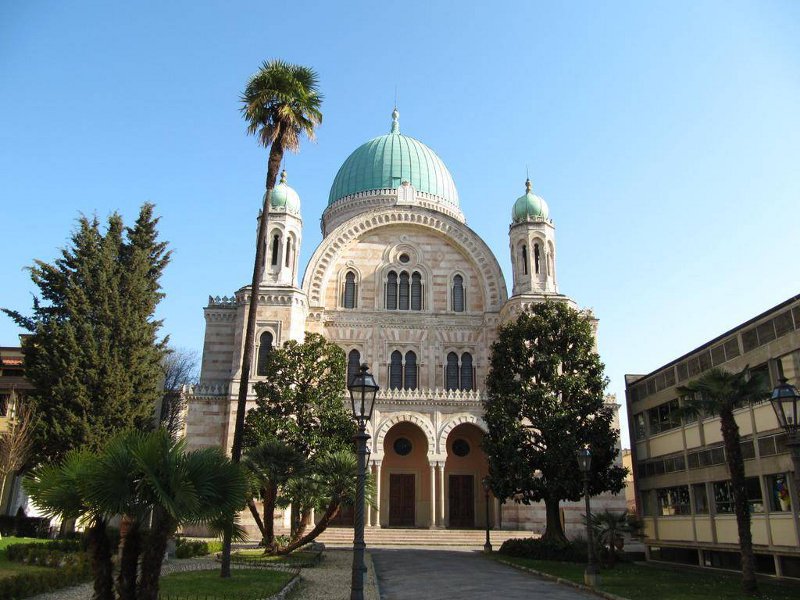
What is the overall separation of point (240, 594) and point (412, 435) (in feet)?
75.9

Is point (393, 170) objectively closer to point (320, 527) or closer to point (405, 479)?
point (405, 479)

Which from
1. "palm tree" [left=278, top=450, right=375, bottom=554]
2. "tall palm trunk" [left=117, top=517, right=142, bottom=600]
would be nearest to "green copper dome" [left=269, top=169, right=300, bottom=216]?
"palm tree" [left=278, top=450, right=375, bottom=554]

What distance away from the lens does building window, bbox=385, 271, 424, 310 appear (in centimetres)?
3862

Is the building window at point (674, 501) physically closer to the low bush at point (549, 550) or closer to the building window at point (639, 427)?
the building window at point (639, 427)

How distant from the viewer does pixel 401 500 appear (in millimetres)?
35812

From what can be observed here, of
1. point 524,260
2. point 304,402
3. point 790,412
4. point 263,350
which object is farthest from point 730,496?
point 263,350

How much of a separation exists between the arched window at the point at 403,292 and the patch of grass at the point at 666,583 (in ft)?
58.8

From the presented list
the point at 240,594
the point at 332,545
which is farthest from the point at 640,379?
the point at 240,594

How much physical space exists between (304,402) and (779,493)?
18.1 m

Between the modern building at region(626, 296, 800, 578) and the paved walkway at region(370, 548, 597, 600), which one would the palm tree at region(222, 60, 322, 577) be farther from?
the modern building at region(626, 296, 800, 578)

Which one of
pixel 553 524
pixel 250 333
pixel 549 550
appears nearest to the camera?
pixel 250 333

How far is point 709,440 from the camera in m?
23.1

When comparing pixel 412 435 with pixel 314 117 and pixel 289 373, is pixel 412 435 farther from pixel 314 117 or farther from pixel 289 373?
pixel 314 117

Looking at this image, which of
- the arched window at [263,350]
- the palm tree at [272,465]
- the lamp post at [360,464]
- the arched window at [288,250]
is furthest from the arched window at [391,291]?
the lamp post at [360,464]
